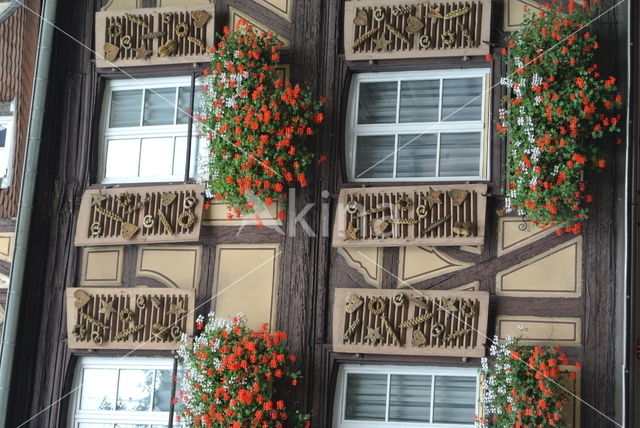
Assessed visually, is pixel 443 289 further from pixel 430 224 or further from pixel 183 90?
pixel 183 90

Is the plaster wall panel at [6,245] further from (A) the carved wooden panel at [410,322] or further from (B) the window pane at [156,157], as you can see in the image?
(A) the carved wooden panel at [410,322]

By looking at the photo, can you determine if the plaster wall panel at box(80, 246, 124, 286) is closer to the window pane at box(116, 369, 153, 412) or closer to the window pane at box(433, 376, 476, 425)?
the window pane at box(116, 369, 153, 412)

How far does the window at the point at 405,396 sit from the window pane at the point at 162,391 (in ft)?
5.22

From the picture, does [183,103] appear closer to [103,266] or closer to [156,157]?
[156,157]

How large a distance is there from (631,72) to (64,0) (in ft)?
18.0

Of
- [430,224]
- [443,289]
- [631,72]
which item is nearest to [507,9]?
[631,72]

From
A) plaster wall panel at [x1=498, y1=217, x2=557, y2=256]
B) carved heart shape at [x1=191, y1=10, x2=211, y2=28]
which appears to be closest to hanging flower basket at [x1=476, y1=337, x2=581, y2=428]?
plaster wall panel at [x1=498, y1=217, x2=557, y2=256]

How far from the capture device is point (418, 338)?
25.0 feet

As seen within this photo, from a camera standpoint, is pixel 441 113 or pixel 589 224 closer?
pixel 589 224

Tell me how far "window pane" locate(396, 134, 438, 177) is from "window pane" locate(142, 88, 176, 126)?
7.50 feet

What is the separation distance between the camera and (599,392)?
723cm

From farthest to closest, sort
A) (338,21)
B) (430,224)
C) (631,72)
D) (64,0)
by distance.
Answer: (64,0) < (338,21) < (430,224) < (631,72)

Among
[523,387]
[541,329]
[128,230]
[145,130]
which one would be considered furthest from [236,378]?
[145,130]

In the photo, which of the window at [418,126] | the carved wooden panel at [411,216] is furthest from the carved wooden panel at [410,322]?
the window at [418,126]
